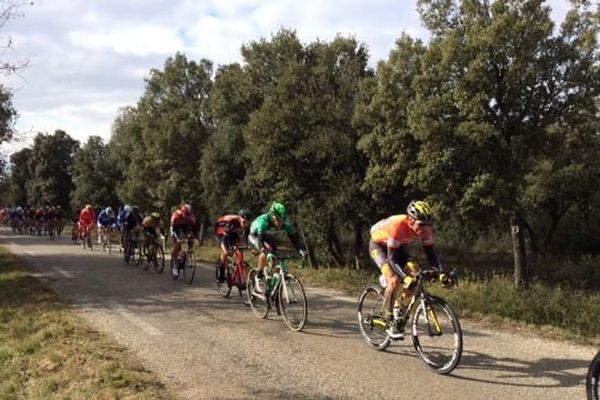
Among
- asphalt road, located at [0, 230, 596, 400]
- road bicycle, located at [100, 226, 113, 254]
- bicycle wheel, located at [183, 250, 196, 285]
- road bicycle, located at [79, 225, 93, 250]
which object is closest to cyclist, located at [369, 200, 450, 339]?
asphalt road, located at [0, 230, 596, 400]

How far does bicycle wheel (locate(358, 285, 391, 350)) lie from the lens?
8164 mm

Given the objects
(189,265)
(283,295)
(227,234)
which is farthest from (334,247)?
(283,295)

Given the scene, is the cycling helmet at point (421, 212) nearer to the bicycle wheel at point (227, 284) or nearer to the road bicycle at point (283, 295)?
the road bicycle at point (283, 295)

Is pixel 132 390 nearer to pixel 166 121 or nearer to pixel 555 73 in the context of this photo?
pixel 555 73

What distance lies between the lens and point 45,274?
1636cm

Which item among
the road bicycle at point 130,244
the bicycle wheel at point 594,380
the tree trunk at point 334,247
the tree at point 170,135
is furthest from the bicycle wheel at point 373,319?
the tree at point 170,135

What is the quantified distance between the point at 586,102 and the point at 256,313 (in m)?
17.1

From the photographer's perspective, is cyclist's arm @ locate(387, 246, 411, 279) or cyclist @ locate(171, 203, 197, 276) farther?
cyclist @ locate(171, 203, 197, 276)

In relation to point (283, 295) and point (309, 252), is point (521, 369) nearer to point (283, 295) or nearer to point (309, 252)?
point (283, 295)

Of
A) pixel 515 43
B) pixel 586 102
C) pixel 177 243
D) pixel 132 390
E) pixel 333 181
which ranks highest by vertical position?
pixel 515 43

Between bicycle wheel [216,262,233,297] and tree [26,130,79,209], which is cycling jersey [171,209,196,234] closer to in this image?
bicycle wheel [216,262,233,297]

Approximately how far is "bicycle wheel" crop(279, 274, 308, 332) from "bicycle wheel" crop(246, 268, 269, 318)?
597mm

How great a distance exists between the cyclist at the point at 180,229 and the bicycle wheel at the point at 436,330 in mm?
8962

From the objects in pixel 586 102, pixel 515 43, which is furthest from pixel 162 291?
pixel 586 102
